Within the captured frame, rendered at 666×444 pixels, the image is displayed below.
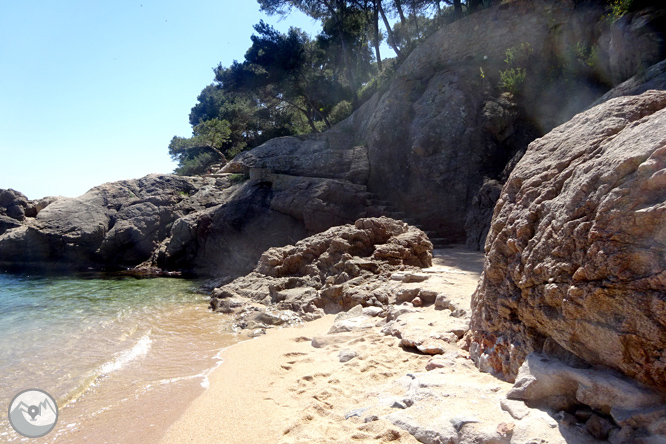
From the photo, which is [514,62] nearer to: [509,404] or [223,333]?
[223,333]

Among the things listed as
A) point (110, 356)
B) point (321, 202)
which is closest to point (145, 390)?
point (110, 356)

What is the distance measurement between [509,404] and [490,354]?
65 centimetres

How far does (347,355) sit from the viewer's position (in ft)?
13.1

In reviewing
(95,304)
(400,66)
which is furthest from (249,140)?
(95,304)

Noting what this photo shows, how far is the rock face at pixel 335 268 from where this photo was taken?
6.71 metres

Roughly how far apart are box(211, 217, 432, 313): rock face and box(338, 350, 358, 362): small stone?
1.97m

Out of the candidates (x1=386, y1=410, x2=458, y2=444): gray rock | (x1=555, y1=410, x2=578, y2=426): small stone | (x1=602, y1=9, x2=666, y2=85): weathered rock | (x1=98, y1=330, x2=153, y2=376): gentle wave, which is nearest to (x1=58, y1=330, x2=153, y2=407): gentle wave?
(x1=98, y1=330, x2=153, y2=376): gentle wave

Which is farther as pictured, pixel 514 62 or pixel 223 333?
pixel 514 62

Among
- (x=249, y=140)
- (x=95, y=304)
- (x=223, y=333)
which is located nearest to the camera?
(x=223, y=333)

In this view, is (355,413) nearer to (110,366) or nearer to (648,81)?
(110,366)

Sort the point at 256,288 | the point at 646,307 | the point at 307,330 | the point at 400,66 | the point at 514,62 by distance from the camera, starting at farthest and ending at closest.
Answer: the point at 400,66 → the point at 514,62 → the point at 256,288 → the point at 307,330 → the point at 646,307

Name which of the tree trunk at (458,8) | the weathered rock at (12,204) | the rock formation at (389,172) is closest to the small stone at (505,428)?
the rock formation at (389,172)

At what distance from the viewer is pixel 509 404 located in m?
2.29

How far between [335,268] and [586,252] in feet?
18.7
